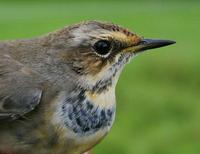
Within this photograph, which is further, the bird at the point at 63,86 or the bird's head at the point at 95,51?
the bird's head at the point at 95,51

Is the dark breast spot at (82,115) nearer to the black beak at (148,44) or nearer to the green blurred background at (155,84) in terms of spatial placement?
the black beak at (148,44)

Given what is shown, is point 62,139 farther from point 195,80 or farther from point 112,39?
point 195,80

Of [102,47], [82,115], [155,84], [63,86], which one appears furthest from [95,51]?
[155,84]

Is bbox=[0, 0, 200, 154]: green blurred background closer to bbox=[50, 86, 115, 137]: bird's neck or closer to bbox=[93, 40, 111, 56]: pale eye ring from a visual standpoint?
bbox=[50, 86, 115, 137]: bird's neck

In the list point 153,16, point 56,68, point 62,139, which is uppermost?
point 56,68

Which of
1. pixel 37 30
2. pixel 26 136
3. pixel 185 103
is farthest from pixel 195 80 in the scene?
pixel 26 136

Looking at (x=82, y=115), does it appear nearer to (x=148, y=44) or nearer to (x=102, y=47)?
(x=102, y=47)

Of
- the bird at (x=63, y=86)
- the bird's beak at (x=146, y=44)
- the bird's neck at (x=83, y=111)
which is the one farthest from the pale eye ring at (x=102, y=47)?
the bird's neck at (x=83, y=111)
